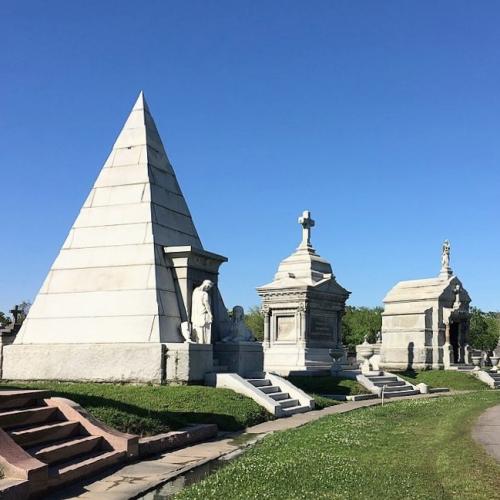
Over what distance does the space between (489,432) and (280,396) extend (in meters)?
6.43

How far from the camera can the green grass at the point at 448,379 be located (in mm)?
27672

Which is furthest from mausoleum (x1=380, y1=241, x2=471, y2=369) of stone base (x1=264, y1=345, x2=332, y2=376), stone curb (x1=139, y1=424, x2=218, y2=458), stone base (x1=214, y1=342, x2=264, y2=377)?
stone curb (x1=139, y1=424, x2=218, y2=458)

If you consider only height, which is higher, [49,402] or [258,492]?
[49,402]

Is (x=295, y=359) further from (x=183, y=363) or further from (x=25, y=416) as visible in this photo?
(x=25, y=416)

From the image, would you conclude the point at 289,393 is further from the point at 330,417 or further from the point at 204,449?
the point at 204,449

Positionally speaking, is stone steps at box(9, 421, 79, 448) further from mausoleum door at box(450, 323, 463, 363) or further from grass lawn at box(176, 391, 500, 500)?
mausoleum door at box(450, 323, 463, 363)

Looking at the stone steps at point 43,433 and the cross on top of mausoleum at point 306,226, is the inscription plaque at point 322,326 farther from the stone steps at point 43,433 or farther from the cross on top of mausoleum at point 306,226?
the stone steps at point 43,433

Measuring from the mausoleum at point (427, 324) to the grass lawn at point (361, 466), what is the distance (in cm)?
2180

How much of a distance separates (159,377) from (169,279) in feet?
10.1

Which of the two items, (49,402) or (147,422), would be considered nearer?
(49,402)

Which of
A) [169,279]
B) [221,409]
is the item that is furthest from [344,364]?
[221,409]

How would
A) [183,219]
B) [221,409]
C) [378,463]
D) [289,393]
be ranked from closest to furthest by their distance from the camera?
[378,463], [221,409], [289,393], [183,219]

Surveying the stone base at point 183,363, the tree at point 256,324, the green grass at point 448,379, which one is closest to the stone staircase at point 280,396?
the stone base at point 183,363

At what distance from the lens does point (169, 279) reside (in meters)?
17.3
